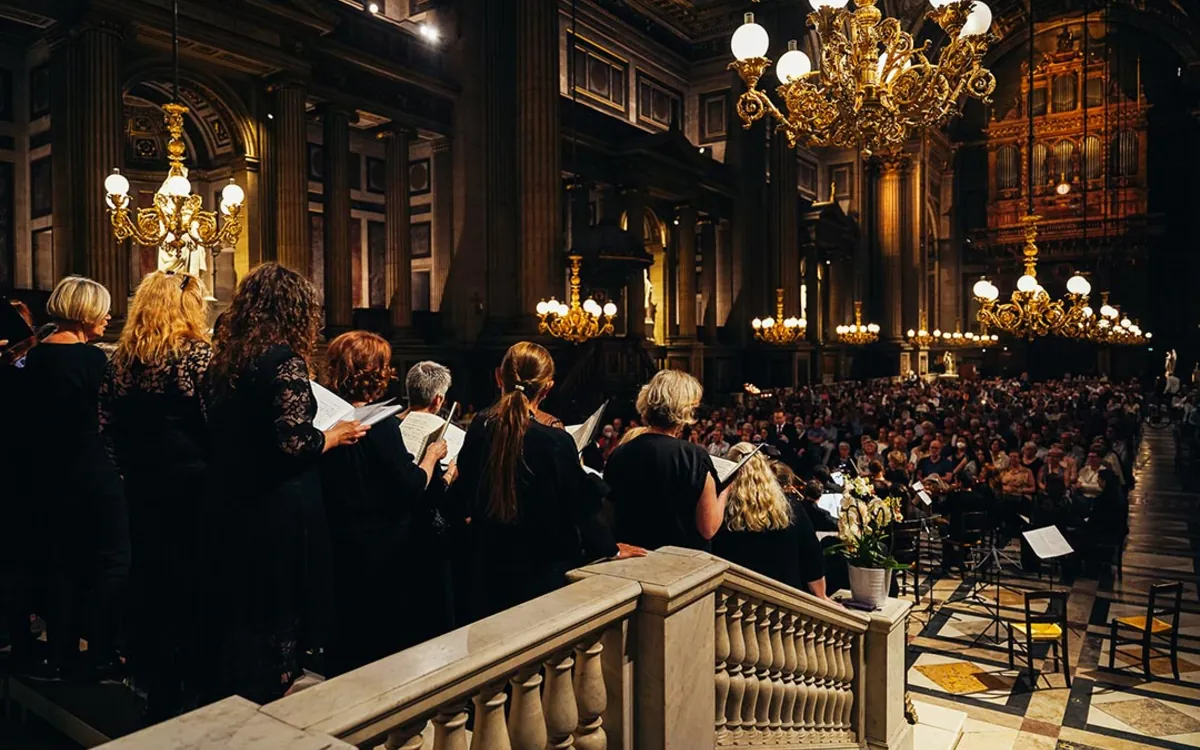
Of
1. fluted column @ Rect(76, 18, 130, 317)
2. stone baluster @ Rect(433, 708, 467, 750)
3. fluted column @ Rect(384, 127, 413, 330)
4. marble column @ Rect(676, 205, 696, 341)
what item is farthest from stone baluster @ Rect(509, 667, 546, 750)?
marble column @ Rect(676, 205, 696, 341)

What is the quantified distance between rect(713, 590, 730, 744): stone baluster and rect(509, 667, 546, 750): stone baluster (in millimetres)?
1073

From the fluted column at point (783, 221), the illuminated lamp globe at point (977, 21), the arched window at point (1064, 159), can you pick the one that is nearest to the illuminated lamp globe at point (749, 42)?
the illuminated lamp globe at point (977, 21)

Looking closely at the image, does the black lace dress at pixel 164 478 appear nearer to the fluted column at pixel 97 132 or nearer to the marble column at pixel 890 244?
the fluted column at pixel 97 132

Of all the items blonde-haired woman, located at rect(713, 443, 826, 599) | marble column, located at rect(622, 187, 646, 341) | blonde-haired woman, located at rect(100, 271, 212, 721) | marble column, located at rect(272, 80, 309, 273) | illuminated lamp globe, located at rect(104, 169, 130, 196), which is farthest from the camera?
marble column, located at rect(622, 187, 646, 341)

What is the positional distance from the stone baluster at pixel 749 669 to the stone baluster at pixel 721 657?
18 centimetres

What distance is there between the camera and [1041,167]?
37.0m

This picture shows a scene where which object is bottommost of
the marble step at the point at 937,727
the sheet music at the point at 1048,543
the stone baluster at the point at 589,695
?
the marble step at the point at 937,727

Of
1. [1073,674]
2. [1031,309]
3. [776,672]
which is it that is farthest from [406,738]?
[1031,309]

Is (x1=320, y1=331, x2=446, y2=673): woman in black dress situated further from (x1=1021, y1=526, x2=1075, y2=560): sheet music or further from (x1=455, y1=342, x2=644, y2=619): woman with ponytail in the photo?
(x1=1021, y1=526, x2=1075, y2=560): sheet music

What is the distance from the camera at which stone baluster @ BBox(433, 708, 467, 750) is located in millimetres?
1971

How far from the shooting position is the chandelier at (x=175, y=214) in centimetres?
846

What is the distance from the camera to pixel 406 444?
319 centimetres

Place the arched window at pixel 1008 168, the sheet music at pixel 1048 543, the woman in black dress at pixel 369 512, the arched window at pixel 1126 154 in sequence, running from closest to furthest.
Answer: the woman in black dress at pixel 369 512, the sheet music at pixel 1048 543, the arched window at pixel 1126 154, the arched window at pixel 1008 168

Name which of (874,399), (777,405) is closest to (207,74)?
(777,405)
